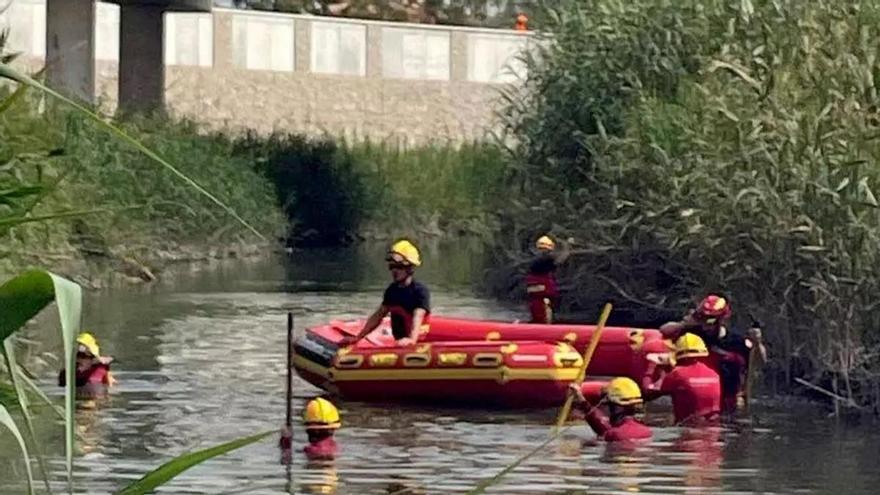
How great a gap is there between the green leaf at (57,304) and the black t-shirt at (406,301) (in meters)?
12.1

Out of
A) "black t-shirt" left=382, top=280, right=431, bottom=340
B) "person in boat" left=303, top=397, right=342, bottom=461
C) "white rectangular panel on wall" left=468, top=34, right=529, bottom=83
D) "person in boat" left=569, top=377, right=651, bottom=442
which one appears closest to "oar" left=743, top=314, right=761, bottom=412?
"person in boat" left=569, top=377, right=651, bottom=442

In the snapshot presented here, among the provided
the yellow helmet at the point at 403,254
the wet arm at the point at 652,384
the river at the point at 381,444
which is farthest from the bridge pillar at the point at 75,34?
the wet arm at the point at 652,384

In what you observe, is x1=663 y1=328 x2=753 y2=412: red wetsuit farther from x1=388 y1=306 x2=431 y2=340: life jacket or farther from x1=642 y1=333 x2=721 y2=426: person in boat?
x1=388 y1=306 x2=431 y2=340: life jacket

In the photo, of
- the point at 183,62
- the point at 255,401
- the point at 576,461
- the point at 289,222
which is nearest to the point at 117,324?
the point at 255,401

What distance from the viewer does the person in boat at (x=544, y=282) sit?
62.4ft

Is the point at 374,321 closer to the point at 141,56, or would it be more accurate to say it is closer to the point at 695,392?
the point at 695,392

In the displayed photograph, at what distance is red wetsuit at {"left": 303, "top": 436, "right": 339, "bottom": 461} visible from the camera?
12.1m

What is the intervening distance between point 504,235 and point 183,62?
19770 mm

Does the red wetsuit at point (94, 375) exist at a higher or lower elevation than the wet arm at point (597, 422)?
lower

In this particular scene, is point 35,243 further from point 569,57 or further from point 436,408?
point 569,57

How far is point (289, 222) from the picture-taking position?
3719 centimetres

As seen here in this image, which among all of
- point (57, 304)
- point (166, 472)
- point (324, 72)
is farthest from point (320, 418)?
point (324, 72)

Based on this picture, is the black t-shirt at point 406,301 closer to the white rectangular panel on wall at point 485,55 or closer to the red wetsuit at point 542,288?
the red wetsuit at point 542,288

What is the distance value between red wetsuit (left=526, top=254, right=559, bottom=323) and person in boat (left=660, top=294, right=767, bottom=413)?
4410mm
